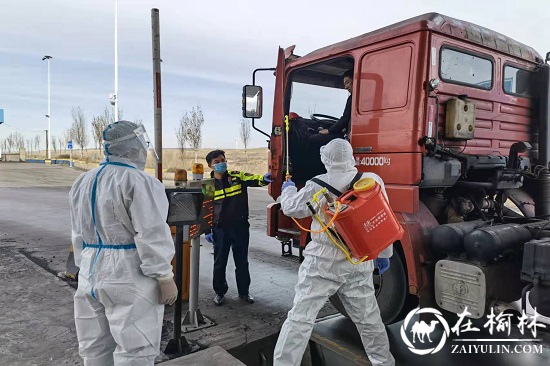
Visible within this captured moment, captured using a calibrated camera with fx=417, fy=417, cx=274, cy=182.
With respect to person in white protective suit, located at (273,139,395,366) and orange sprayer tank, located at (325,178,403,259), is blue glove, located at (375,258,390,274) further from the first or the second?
orange sprayer tank, located at (325,178,403,259)

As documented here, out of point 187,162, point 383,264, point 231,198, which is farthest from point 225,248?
point 187,162

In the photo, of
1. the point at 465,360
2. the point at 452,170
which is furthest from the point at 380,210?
the point at 465,360

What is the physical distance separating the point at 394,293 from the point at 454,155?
1274 millimetres

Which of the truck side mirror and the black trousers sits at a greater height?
the truck side mirror

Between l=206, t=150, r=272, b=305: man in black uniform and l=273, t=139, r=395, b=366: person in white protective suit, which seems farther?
l=206, t=150, r=272, b=305: man in black uniform

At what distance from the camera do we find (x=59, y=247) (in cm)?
752

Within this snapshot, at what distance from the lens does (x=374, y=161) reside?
144 inches

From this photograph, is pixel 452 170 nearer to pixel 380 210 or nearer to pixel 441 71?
pixel 441 71

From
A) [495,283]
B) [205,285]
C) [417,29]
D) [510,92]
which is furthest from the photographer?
[205,285]

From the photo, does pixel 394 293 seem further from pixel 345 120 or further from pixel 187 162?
pixel 187 162

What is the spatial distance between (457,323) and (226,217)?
247 centimetres

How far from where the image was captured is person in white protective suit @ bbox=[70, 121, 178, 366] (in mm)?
2238

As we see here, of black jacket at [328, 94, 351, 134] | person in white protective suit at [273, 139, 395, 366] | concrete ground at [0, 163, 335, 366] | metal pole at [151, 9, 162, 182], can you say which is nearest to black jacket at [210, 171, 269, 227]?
metal pole at [151, 9, 162, 182]

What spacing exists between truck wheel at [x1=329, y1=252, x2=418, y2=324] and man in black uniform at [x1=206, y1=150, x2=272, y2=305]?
1.60 m
